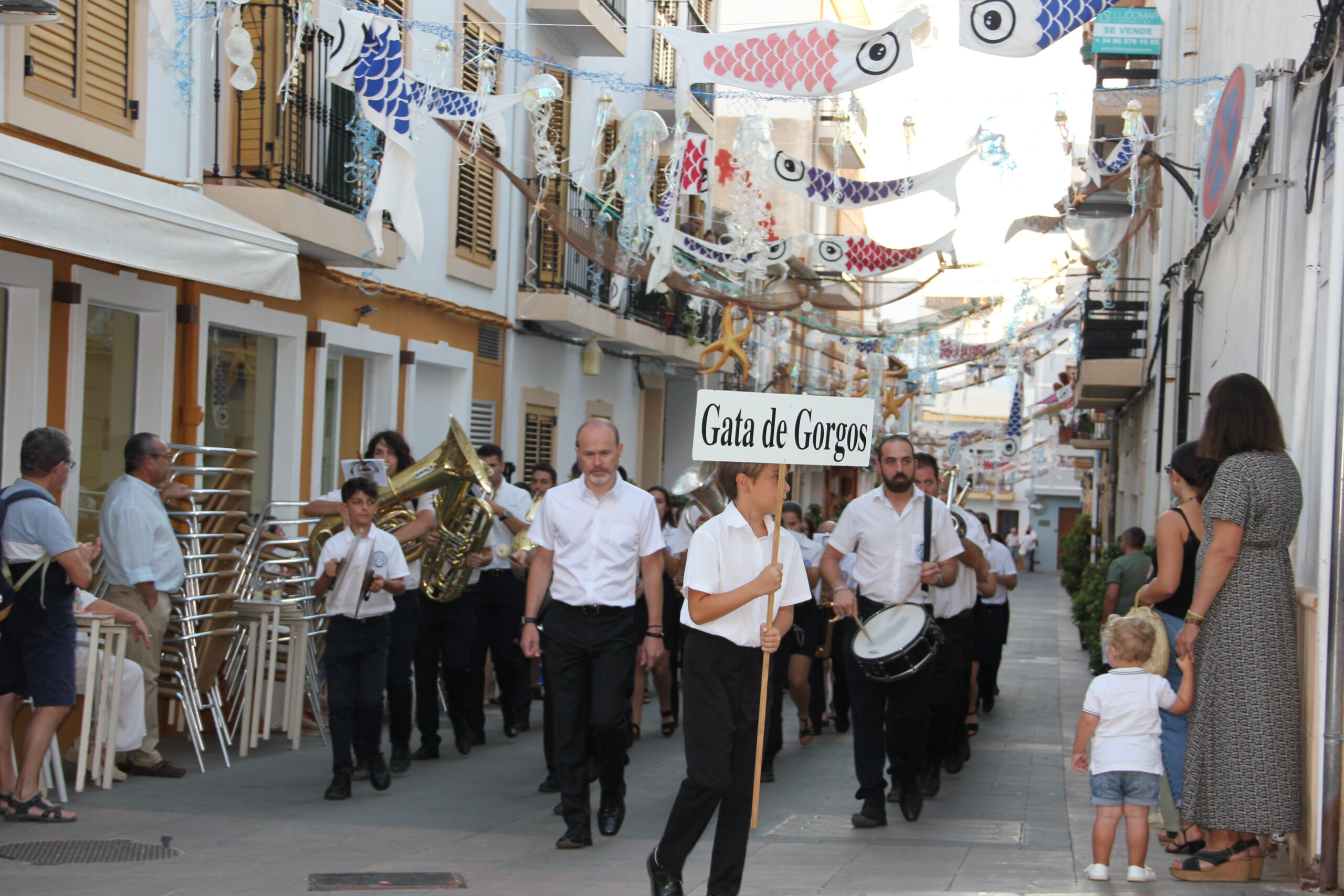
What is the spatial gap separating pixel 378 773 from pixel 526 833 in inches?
52.9

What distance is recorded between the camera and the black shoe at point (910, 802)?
780 cm

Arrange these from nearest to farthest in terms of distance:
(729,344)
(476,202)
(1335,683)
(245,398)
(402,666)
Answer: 1. (1335,683)
2. (402,666)
3. (245,398)
4. (729,344)
5. (476,202)

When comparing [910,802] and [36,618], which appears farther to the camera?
[910,802]

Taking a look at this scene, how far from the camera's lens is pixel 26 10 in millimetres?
7602

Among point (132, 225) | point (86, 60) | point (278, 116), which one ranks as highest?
point (278, 116)

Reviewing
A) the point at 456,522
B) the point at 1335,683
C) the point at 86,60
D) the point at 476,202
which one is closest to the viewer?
the point at 1335,683

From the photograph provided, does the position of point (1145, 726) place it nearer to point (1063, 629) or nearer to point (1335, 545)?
point (1335, 545)

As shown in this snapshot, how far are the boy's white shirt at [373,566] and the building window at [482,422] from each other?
27.6ft

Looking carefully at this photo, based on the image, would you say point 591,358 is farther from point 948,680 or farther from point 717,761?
point 717,761

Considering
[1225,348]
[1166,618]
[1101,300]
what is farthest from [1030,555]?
[1166,618]

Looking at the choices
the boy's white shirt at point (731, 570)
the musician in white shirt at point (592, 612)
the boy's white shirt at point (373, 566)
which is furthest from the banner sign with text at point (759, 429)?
the boy's white shirt at point (373, 566)

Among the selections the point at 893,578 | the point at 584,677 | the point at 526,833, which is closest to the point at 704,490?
the point at 893,578

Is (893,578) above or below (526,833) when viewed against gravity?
above

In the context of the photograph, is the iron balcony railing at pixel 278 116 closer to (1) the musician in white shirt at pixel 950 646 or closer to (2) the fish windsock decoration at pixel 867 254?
(2) the fish windsock decoration at pixel 867 254
